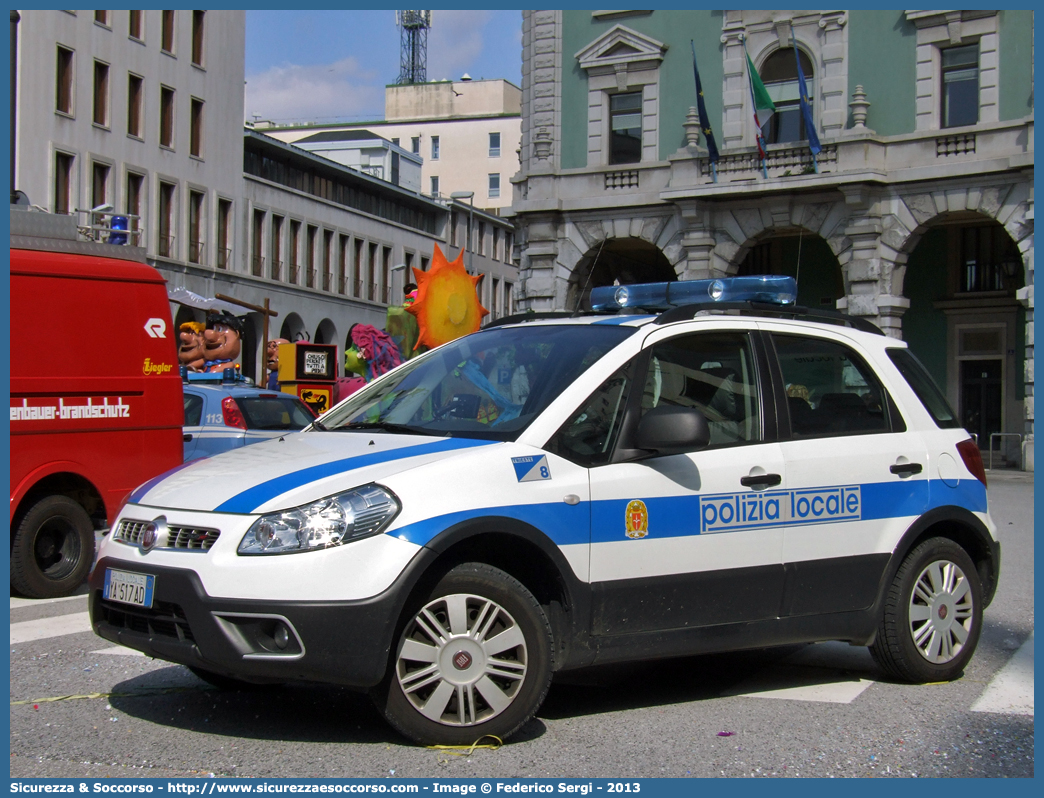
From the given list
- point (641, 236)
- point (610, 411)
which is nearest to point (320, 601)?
point (610, 411)

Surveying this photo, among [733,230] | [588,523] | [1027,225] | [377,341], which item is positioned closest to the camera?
[588,523]

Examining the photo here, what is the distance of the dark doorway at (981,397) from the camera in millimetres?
31328

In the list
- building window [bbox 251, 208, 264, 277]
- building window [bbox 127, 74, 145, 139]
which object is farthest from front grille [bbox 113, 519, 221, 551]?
building window [bbox 251, 208, 264, 277]

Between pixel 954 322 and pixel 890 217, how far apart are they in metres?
4.95

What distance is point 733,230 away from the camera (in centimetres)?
3009

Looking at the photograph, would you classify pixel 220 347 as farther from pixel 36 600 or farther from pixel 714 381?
pixel 714 381

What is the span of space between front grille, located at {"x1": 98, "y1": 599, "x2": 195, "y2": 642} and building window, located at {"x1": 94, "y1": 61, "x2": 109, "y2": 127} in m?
42.9

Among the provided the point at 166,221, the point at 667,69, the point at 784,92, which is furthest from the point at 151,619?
the point at 166,221

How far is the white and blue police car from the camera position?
4.53 m

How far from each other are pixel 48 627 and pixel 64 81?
39.3m

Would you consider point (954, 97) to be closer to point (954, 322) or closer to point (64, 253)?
point (954, 322)

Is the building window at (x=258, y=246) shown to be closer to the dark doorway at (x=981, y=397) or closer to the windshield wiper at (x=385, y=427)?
the dark doorway at (x=981, y=397)

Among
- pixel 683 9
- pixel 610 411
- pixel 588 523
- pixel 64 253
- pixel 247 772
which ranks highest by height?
pixel 683 9

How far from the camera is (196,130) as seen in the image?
5003 centimetres
